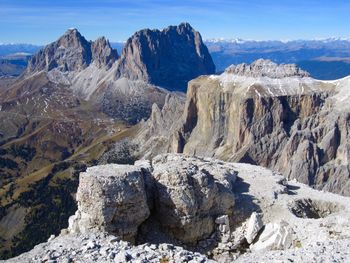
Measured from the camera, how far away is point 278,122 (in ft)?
559

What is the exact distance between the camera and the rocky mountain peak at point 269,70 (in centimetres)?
18100

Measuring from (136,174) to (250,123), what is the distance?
14244 centimetres

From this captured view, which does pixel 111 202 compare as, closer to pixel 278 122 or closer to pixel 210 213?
pixel 210 213

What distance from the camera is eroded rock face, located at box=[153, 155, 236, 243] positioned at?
37.0 meters

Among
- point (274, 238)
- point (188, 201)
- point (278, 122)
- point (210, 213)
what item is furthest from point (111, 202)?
point (278, 122)

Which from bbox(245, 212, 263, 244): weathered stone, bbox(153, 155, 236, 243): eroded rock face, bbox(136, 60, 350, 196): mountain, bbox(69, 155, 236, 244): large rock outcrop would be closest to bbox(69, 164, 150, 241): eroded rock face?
bbox(69, 155, 236, 244): large rock outcrop

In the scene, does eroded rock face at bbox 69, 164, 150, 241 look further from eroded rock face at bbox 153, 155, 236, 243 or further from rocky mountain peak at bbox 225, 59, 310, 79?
rocky mountain peak at bbox 225, 59, 310, 79

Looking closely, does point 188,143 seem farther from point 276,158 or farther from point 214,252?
point 214,252

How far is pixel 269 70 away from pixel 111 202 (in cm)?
15979

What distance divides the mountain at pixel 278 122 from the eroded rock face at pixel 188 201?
103 m

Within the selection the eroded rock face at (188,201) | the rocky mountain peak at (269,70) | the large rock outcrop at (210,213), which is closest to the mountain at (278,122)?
the rocky mountain peak at (269,70)

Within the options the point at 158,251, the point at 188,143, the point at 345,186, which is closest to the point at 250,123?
the point at 188,143

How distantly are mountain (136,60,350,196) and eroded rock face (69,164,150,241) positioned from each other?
4290 inches

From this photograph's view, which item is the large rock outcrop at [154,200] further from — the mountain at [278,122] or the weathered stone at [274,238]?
the mountain at [278,122]
